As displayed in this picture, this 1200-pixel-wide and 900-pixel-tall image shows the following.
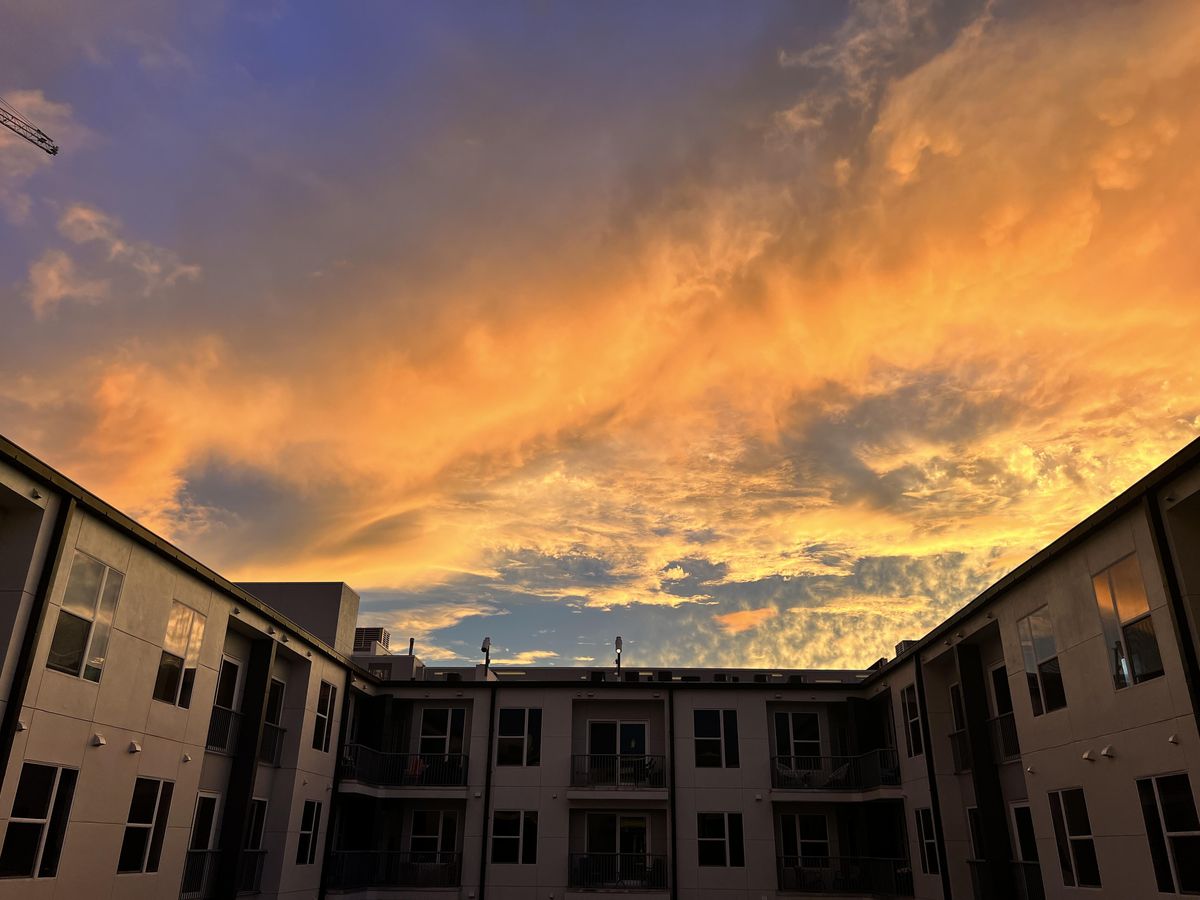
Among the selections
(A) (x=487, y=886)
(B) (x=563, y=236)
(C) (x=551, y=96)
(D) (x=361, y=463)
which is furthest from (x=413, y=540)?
(C) (x=551, y=96)

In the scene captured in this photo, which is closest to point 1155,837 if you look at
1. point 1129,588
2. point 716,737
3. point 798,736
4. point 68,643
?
point 1129,588

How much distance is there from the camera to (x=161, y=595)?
14.8m

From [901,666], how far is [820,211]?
42.3 feet

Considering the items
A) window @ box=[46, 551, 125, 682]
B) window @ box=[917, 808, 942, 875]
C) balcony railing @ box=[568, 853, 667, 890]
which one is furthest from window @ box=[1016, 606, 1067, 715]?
window @ box=[46, 551, 125, 682]

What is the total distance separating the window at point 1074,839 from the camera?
1331 cm

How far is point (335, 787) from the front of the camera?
862 inches

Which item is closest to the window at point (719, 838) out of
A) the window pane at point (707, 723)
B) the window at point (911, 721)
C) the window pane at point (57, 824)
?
the window pane at point (707, 723)

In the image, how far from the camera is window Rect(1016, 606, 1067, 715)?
1432 cm

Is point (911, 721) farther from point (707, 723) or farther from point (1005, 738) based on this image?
point (707, 723)

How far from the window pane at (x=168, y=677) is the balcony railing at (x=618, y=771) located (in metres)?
12.5

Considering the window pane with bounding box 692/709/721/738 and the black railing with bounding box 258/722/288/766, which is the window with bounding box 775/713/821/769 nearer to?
the window pane with bounding box 692/709/721/738

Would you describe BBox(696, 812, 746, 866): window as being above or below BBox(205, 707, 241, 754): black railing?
below

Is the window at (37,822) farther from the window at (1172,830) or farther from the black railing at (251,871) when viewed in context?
the window at (1172,830)

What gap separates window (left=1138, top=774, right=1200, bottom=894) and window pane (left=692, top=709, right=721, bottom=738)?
46.9 feet
